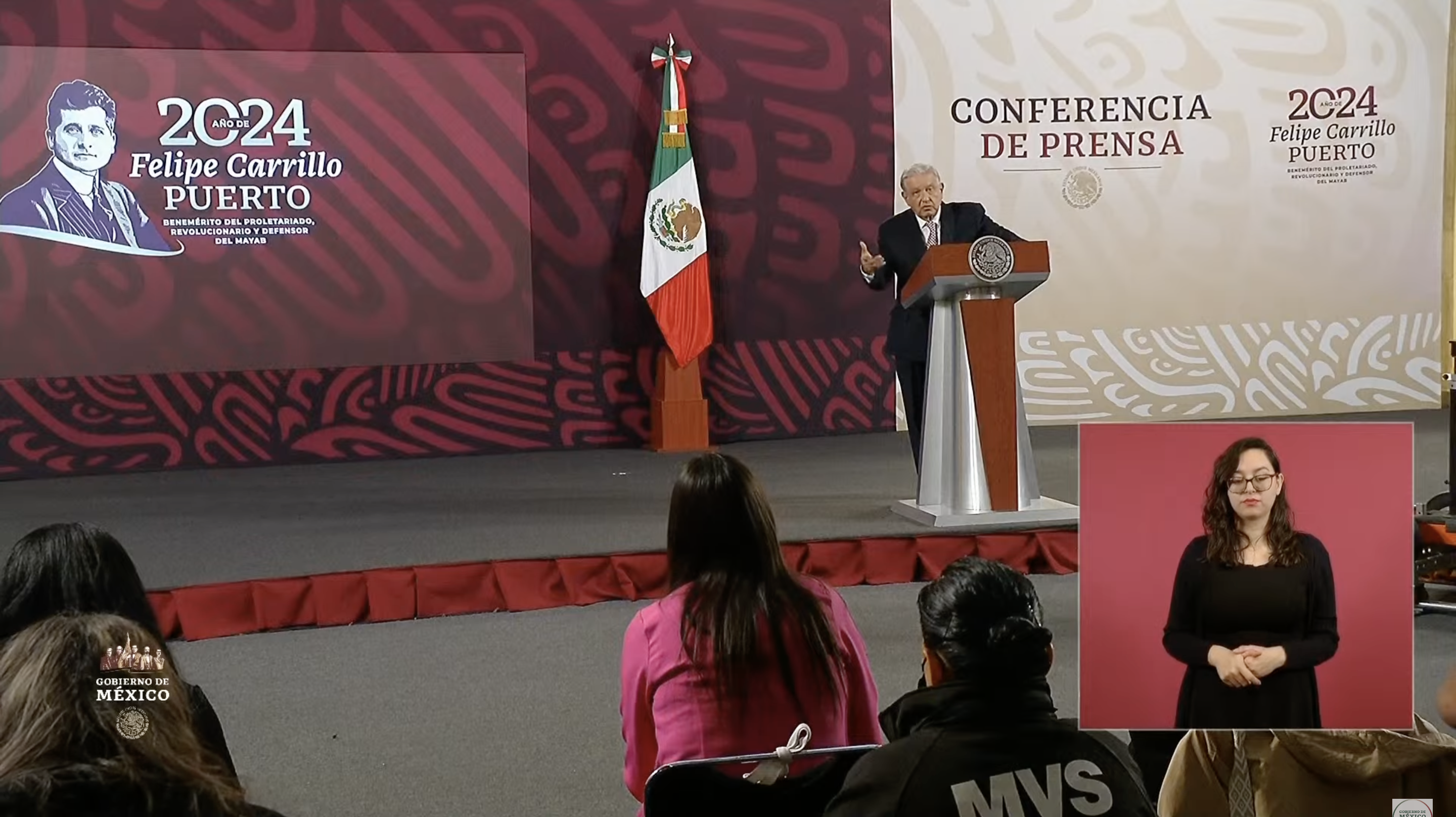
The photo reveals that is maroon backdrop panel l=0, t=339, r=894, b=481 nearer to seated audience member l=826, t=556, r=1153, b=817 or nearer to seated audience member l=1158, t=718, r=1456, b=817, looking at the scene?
seated audience member l=1158, t=718, r=1456, b=817

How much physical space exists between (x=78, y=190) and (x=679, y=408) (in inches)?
118

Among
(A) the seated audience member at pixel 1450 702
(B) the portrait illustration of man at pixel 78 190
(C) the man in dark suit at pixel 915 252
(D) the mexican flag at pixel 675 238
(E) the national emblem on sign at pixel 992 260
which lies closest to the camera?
(A) the seated audience member at pixel 1450 702

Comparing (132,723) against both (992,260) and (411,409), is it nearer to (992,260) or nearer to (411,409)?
(992,260)

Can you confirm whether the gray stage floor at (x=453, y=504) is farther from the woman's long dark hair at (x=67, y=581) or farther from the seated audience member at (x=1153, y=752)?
the seated audience member at (x=1153, y=752)

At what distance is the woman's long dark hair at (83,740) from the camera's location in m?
1.20

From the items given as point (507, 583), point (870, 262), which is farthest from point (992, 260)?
point (507, 583)

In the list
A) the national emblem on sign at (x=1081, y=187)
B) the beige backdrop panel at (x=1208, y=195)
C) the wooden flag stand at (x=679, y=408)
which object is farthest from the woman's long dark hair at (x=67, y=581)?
the national emblem on sign at (x=1081, y=187)

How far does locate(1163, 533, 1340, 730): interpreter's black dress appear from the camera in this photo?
4.61ft

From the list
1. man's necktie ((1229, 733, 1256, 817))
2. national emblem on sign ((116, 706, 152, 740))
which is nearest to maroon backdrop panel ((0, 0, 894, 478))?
man's necktie ((1229, 733, 1256, 817))

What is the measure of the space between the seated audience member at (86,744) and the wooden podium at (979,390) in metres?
3.97

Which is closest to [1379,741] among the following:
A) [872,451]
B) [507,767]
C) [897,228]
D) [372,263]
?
[507,767]

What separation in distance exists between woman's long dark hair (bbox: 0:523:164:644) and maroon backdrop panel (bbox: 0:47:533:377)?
5.75 metres

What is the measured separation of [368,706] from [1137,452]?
2.68 m

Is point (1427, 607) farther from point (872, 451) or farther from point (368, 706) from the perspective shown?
point (872, 451)
